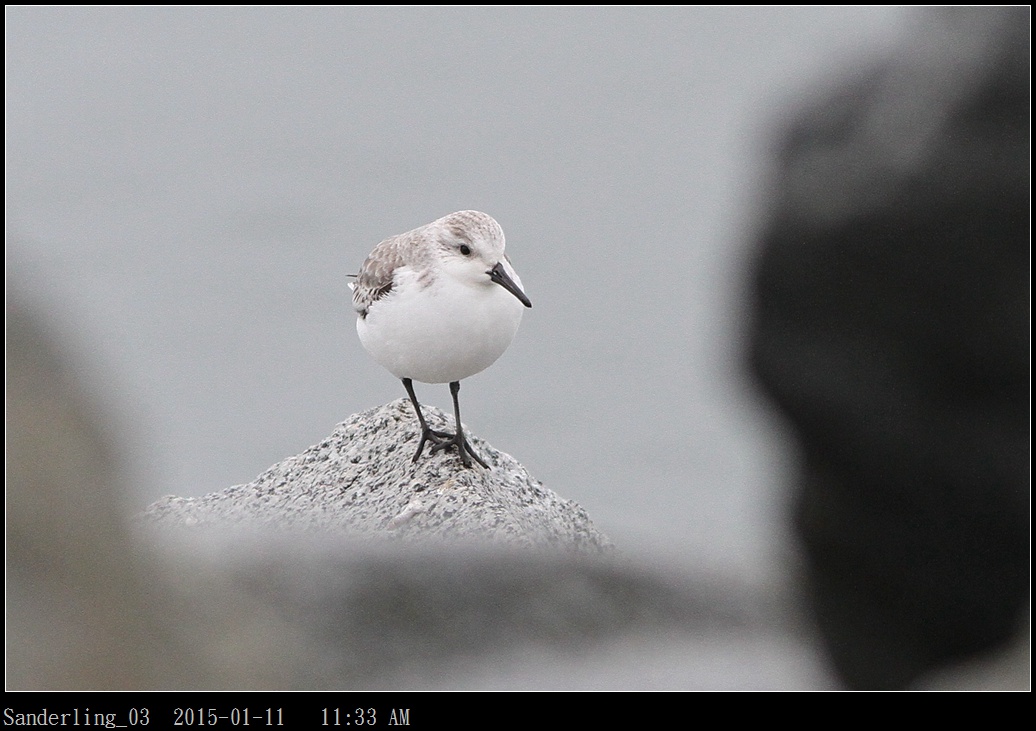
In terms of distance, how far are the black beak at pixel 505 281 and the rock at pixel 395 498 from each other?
165 centimetres

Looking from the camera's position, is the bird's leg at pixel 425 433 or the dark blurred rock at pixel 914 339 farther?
the bird's leg at pixel 425 433

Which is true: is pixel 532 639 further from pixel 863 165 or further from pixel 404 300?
pixel 863 165

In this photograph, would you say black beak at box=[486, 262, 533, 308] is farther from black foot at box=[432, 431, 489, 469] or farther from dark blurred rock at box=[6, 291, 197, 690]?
dark blurred rock at box=[6, 291, 197, 690]

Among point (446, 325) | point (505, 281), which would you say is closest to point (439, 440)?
point (446, 325)

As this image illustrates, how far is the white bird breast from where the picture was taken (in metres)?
8.96

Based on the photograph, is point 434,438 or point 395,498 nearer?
point 395,498

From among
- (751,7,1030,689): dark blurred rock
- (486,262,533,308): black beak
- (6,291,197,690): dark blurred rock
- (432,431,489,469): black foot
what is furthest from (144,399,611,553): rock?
(6,291,197,690): dark blurred rock

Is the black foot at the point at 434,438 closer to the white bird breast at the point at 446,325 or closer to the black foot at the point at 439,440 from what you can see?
the black foot at the point at 439,440

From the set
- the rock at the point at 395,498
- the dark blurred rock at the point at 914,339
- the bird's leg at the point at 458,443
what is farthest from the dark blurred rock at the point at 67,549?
the bird's leg at the point at 458,443

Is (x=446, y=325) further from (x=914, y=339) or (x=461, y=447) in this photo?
(x=914, y=339)

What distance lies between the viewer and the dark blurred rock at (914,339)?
7.27 meters

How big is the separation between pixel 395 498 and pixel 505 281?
205cm

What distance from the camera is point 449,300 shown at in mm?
8969

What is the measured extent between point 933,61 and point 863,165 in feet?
2.92
